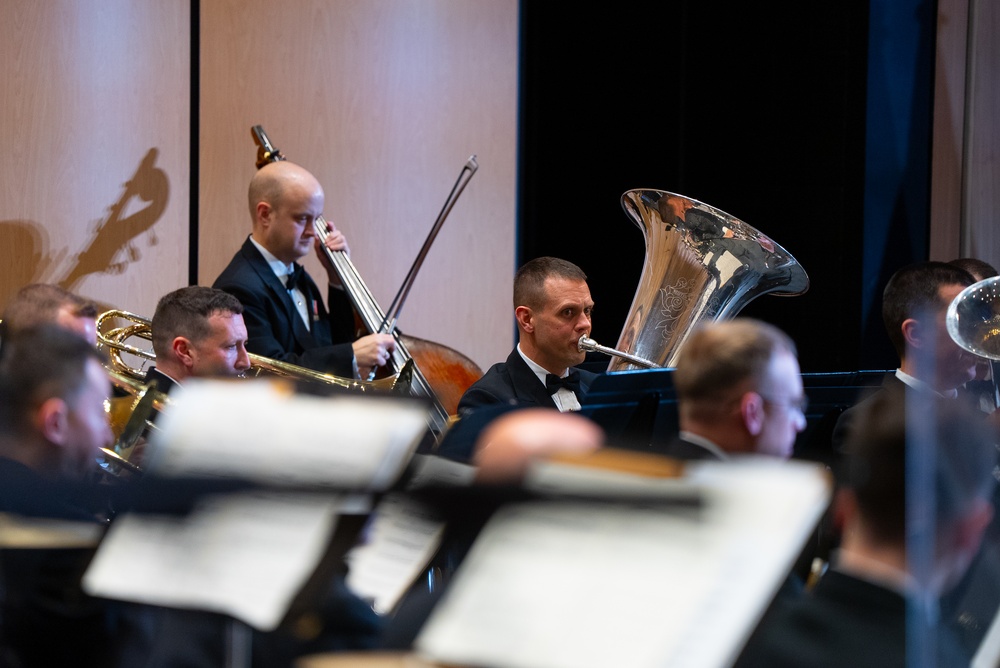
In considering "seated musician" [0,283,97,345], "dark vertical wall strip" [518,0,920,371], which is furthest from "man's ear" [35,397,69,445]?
"dark vertical wall strip" [518,0,920,371]

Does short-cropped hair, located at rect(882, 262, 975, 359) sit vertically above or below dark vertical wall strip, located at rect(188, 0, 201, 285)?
below

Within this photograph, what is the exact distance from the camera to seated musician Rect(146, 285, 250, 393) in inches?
128

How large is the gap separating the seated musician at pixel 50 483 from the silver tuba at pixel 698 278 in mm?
2024

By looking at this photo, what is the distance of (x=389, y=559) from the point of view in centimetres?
135

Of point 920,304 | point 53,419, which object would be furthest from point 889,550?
point 920,304

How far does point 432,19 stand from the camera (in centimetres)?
485

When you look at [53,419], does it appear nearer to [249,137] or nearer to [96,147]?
[96,147]

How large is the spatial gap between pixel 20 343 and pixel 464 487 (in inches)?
34.2

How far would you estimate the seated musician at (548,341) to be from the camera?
3.45 metres

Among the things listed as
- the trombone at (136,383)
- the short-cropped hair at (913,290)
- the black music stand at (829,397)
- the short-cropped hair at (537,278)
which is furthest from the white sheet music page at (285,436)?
the short-cropped hair at (913,290)

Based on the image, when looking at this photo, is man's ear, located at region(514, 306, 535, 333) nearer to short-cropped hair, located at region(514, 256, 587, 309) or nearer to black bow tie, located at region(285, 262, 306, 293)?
short-cropped hair, located at region(514, 256, 587, 309)

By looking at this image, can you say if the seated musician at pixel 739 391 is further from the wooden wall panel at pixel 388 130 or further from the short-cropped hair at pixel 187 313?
the wooden wall panel at pixel 388 130

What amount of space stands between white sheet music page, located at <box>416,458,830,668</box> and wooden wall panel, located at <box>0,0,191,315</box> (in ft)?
10.9

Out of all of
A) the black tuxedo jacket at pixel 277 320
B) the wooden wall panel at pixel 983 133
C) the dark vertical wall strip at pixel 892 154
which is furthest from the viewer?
the wooden wall panel at pixel 983 133
